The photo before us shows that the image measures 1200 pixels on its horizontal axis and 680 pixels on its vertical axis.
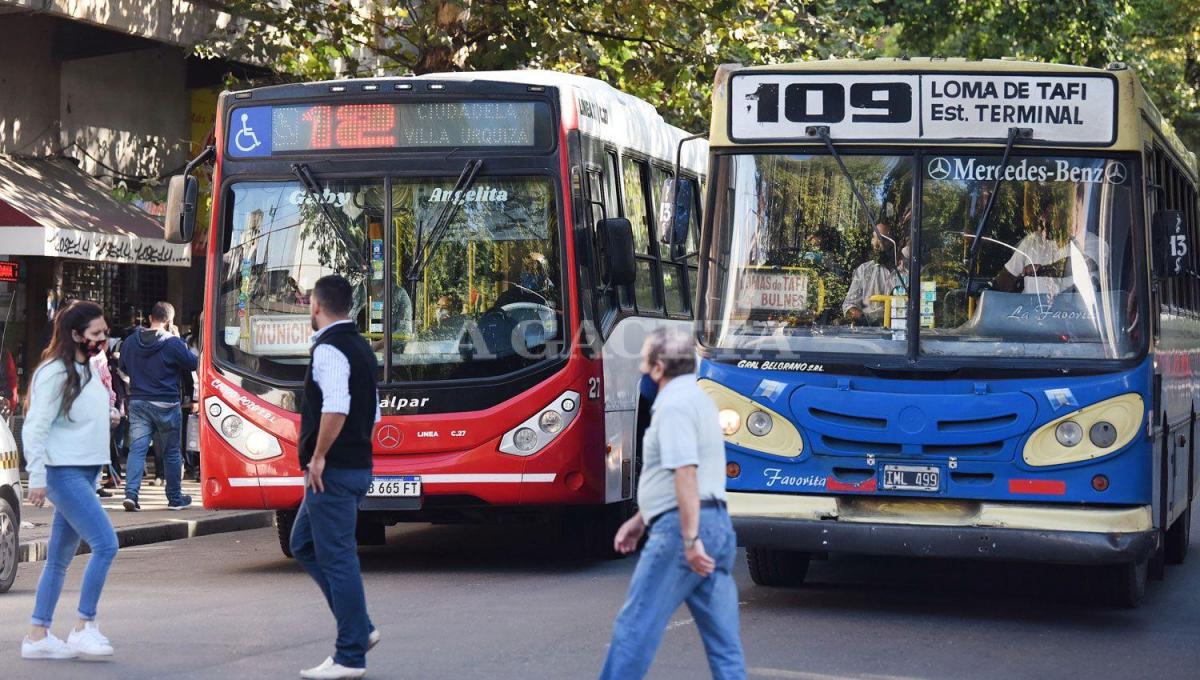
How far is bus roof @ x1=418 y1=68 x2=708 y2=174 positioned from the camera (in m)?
12.0

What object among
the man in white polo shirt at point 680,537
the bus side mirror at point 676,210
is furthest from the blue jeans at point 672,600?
the bus side mirror at point 676,210

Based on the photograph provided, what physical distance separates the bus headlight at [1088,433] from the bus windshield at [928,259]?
0.93 feet

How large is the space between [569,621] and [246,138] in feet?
13.9

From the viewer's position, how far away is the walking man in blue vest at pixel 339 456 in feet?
25.7

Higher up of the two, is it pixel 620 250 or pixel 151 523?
pixel 620 250

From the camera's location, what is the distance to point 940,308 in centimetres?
991

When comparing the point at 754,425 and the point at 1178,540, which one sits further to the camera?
the point at 1178,540

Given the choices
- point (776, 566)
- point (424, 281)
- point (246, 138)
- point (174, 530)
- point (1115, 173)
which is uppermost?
point (246, 138)

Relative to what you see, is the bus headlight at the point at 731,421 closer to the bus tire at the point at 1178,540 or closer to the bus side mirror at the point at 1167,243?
the bus side mirror at the point at 1167,243

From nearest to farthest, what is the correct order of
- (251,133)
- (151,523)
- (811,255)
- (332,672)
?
(332,672)
(811,255)
(251,133)
(151,523)

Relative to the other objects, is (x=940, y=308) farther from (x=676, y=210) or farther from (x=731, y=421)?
(x=676, y=210)

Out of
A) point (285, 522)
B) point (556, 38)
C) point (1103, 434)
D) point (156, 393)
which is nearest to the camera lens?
point (1103, 434)

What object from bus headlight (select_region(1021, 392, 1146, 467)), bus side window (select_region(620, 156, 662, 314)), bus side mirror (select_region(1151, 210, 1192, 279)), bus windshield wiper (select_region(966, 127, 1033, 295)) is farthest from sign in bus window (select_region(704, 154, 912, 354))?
bus side window (select_region(620, 156, 662, 314))

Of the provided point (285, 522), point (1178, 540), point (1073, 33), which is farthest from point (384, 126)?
point (1073, 33)
